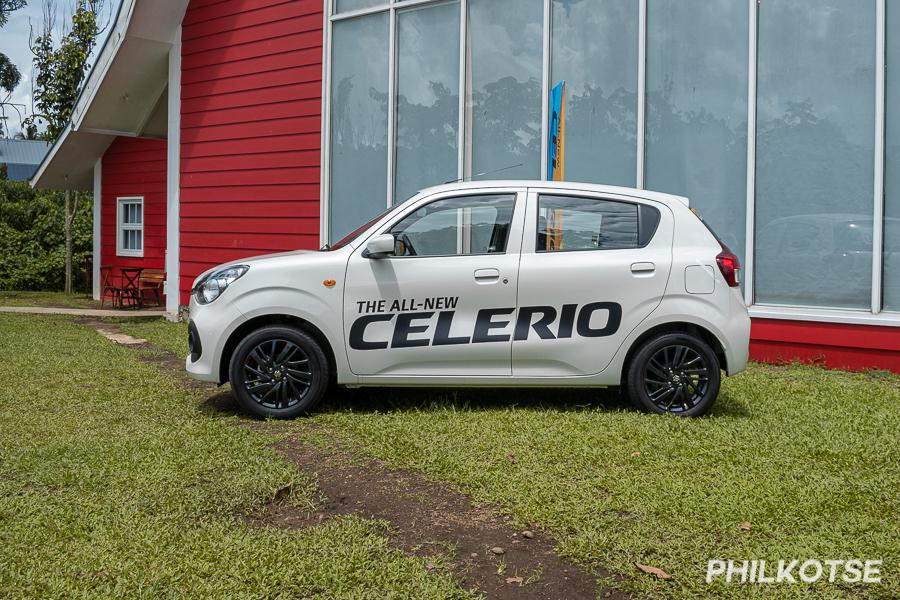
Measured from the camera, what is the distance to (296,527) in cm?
426

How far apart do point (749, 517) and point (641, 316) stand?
2.27m

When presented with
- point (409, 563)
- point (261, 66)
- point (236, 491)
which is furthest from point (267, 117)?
point (409, 563)

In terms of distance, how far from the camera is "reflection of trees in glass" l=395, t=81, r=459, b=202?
11.2 m

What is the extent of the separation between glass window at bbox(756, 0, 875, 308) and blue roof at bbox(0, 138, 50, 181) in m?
45.4

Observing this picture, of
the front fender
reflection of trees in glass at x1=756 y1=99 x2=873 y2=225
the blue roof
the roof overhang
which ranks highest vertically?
the blue roof

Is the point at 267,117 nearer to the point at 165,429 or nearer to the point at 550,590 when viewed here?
the point at 165,429

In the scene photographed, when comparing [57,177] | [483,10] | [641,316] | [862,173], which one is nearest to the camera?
[641,316]

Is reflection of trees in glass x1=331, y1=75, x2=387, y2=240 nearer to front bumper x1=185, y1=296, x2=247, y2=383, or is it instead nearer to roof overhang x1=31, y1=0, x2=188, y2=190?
roof overhang x1=31, y1=0, x2=188, y2=190

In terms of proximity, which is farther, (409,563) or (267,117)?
(267,117)

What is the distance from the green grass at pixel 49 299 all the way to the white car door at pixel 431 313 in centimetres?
1248

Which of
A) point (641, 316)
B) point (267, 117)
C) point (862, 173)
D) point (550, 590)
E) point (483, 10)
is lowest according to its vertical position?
point (550, 590)

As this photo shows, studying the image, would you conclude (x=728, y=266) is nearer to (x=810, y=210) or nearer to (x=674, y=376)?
(x=674, y=376)

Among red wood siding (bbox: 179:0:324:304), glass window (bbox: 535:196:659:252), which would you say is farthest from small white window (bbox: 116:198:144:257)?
glass window (bbox: 535:196:659:252)

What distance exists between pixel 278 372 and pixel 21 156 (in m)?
48.9
